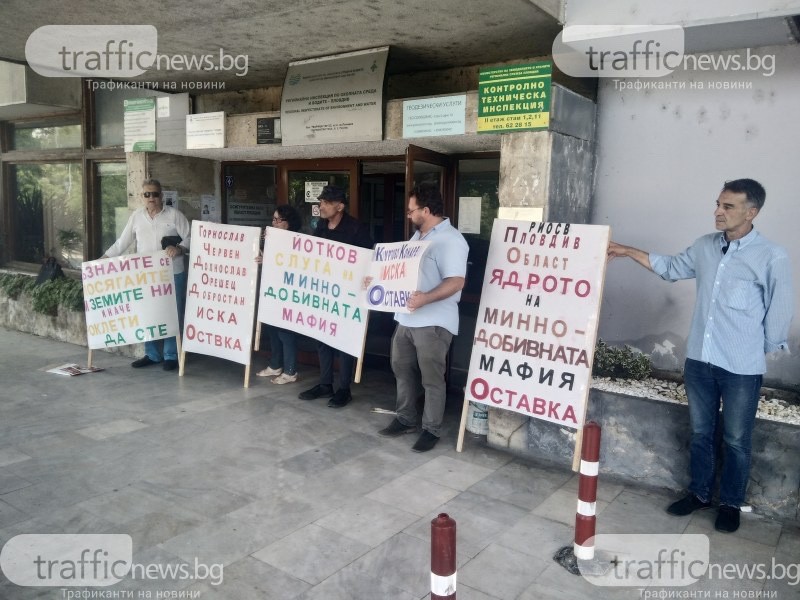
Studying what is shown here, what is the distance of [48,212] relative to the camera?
9883 millimetres

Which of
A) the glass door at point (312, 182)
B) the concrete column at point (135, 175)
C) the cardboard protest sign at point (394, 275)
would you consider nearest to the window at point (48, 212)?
the concrete column at point (135, 175)

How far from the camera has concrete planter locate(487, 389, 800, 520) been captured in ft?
12.8

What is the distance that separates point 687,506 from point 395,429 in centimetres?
223

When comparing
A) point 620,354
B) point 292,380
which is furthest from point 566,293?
point 292,380

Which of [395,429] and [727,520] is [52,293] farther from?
[727,520]

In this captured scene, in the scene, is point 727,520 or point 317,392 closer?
point 727,520

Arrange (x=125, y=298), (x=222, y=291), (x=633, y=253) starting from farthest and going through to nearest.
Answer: (x=125, y=298), (x=222, y=291), (x=633, y=253)

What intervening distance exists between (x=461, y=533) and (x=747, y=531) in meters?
1.71

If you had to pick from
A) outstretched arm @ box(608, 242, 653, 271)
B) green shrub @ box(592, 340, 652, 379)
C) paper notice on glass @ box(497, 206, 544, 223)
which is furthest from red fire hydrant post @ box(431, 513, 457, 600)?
green shrub @ box(592, 340, 652, 379)

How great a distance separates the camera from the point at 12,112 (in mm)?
9336

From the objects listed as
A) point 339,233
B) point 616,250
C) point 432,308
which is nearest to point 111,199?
point 339,233

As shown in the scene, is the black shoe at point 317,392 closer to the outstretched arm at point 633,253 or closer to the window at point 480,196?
the window at point 480,196

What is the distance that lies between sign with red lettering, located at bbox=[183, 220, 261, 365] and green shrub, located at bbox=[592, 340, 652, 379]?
3.30m

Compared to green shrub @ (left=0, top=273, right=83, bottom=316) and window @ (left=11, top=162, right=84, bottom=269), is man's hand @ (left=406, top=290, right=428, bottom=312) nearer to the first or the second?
green shrub @ (left=0, top=273, right=83, bottom=316)
